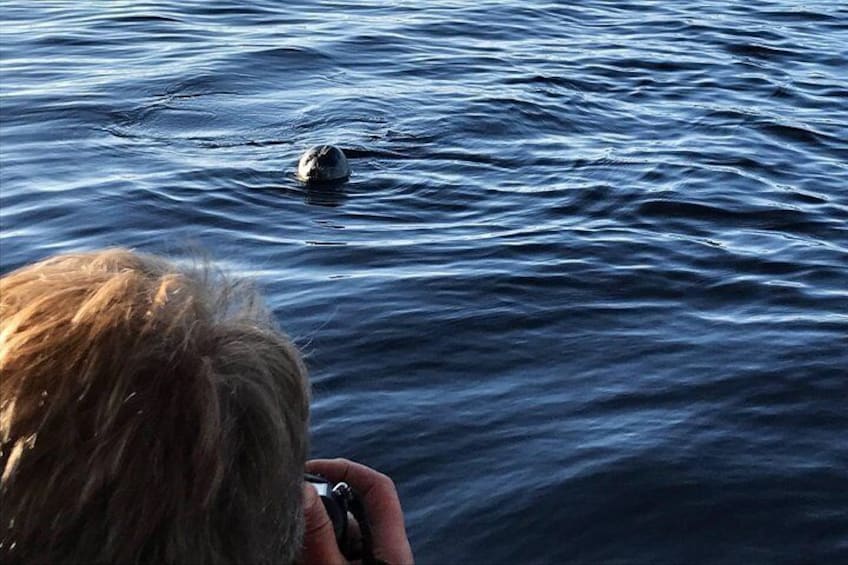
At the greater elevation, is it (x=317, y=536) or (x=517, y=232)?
(x=317, y=536)

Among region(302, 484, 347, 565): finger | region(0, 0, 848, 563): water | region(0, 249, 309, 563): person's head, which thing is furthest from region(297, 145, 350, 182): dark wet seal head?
region(0, 249, 309, 563): person's head

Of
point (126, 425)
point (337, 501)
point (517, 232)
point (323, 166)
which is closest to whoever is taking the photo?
point (126, 425)

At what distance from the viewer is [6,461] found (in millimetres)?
1800

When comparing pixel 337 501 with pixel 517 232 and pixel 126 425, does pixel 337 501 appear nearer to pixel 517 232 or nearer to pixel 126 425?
pixel 126 425

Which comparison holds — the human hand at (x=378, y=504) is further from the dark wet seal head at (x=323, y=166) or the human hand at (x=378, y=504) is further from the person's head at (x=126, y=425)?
the dark wet seal head at (x=323, y=166)

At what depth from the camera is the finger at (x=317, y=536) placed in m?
2.27

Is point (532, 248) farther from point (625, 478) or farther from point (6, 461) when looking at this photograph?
point (6, 461)

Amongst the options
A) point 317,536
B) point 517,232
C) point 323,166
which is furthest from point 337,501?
point 323,166

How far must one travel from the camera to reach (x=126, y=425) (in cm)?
180

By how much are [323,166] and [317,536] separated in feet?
22.1

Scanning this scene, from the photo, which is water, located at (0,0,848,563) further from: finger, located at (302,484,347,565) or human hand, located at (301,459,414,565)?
finger, located at (302,484,347,565)

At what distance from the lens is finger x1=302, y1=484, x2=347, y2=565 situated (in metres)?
2.27

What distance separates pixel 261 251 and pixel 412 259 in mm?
850

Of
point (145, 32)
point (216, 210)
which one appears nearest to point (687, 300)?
point (216, 210)
